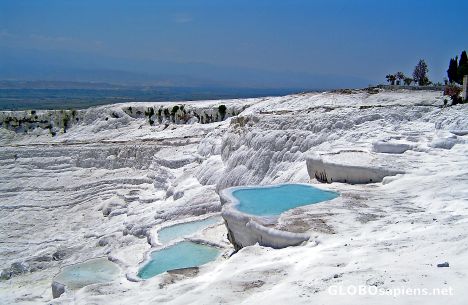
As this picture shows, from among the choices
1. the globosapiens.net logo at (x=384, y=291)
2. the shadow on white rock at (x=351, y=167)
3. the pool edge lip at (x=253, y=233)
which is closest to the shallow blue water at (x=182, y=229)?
the pool edge lip at (x=253, y=233)

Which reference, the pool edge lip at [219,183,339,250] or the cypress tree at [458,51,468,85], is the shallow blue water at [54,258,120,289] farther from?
the cypress tree at [458,51,468,85]

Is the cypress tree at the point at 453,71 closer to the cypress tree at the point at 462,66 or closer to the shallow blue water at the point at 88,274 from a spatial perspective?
the cypress tree at the point at 462,66

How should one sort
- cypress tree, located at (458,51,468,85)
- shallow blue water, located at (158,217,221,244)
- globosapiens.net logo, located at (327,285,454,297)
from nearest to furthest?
globosapiens.net logo, located at (327,285,454,297) < shallow blue water, located at (158,217,221,244) < cypress tree, located at (458,51,468,85)

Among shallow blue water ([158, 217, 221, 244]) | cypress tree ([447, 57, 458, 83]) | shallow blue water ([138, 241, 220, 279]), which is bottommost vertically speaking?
shallow blue water ([158, 217, 221, 244])

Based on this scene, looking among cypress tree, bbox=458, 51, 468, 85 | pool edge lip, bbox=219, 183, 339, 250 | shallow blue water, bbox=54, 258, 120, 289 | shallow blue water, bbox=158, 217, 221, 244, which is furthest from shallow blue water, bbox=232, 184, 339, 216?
cypress tree, bbox=458, 51, 468, 85

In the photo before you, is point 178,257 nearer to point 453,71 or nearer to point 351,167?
point 351,167

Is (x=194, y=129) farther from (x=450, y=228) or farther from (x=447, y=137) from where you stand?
(x=450, y=228)

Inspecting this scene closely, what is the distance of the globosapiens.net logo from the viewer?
17.7 feet

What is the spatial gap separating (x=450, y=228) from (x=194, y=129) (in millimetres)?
23699

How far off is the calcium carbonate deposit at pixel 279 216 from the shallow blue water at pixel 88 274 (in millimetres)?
289

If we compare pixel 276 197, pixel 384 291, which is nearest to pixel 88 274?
pixel 276 197

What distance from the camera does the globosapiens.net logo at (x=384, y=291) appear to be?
538cm

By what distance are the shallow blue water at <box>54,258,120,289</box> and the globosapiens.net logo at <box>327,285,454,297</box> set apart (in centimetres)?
589

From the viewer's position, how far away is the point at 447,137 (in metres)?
14.1
